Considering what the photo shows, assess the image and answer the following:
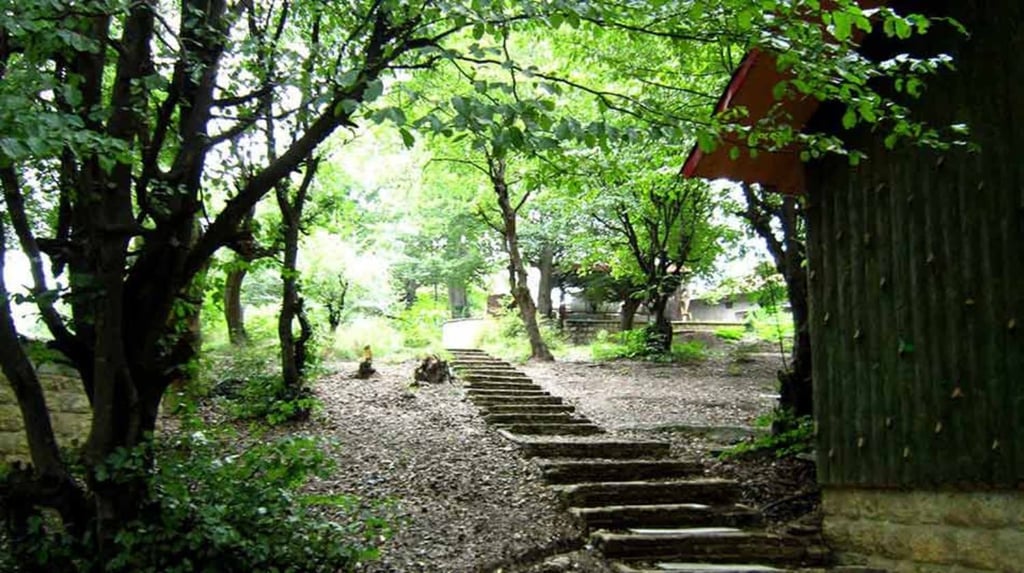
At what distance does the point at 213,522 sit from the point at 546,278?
18087 mm

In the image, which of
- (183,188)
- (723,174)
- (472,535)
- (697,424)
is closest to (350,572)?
(472,535)

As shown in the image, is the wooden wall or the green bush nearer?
the wooden wall

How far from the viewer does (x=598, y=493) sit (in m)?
6.64

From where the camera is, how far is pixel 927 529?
4734 millimetres

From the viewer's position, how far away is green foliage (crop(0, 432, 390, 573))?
3754 millimetres

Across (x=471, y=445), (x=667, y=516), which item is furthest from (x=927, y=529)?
(x=471, y=445)

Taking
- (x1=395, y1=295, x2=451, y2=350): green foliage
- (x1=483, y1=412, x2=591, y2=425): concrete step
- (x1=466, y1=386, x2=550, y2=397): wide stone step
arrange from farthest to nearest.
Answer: (x1=395, y1=295, x2=451, y2=350): green foliage → (x1=466, y1=386, x2=550, y2=397): wide stone step → (x1=483, y1=412, x2=591, y2=425): concrete step

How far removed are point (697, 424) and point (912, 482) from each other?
476 cm

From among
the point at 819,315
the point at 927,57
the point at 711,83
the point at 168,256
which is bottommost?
the point at 819,315

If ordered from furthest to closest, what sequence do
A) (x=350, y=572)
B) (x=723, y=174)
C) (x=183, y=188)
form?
(x=723, y=174)
(x=350, y=572)
(x=183, y=188)

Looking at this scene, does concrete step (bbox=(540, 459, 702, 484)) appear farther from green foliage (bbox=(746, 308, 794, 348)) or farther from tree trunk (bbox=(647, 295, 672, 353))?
green foliage (bbox=(746, 308, 794, 348))

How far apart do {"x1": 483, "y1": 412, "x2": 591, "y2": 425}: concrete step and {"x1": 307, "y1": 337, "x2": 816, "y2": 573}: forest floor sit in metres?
0.19

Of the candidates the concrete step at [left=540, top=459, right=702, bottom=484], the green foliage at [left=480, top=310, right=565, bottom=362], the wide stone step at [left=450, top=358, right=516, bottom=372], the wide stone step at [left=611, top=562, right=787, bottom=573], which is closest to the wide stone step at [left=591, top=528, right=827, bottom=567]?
the wide stone step at [left=611, top=562, right=787, bottom=573]

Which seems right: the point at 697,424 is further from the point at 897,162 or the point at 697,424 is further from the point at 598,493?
the point at 897,162
